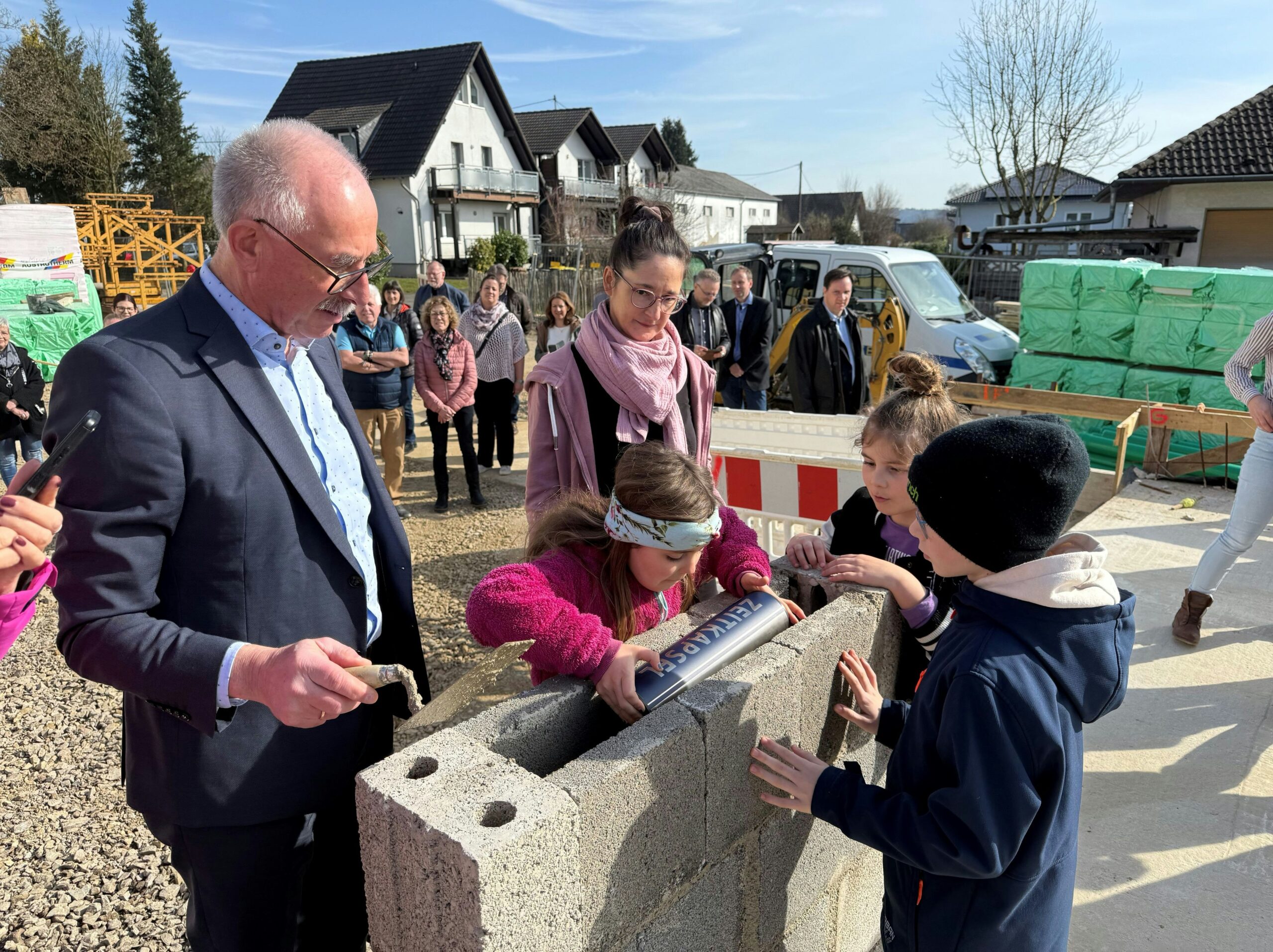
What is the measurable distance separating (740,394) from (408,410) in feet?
12.8

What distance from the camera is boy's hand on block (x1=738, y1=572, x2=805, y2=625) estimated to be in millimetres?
2131

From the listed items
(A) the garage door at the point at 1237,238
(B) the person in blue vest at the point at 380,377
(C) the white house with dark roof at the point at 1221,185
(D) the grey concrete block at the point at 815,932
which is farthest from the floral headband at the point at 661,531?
(A) the garage door at the point at 1237,238

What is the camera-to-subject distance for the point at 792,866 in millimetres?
2088

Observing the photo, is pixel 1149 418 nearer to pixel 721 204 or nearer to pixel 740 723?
pixel 740 723

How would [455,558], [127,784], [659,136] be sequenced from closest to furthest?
1. [127,784]
2. [455,558]
3. [659,136]

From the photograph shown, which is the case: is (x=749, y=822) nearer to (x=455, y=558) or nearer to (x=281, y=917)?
(x=281, y=917)

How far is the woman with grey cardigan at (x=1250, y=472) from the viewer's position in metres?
3.94

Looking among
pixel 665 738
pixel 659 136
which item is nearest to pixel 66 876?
pixel 665 738

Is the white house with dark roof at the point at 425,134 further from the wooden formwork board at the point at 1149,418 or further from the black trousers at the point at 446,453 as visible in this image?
the wooden formwork board at the point at 1149,418

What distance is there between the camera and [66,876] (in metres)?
2.99

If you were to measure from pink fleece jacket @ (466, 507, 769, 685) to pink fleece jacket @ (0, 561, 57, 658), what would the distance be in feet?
2.55

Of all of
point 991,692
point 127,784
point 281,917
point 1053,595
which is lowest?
point 281,917

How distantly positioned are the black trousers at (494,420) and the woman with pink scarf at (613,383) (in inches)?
211

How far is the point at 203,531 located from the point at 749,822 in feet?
4.35
